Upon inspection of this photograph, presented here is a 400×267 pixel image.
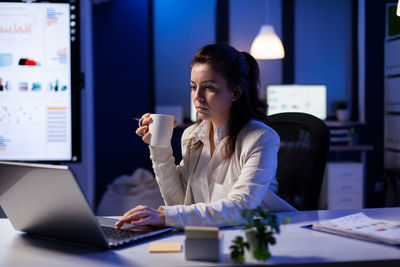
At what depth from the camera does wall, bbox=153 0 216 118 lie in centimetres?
504

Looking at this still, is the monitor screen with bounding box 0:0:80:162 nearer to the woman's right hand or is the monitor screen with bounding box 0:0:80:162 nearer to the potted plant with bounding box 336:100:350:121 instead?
the woman's right hand

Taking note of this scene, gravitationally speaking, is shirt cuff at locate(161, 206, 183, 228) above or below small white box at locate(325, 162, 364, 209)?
above

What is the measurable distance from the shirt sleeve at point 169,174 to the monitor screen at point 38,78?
20.3 inches

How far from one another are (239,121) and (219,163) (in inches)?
6.1

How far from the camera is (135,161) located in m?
4.89

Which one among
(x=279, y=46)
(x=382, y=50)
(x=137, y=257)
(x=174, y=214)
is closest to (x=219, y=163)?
(x=174, y=214)

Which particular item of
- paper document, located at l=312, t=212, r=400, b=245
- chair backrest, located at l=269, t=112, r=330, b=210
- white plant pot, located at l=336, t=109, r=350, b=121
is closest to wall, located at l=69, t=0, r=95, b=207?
chair backrest, located at l=269, t=112, r=330, b=210

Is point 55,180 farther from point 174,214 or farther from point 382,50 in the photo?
point 382,50

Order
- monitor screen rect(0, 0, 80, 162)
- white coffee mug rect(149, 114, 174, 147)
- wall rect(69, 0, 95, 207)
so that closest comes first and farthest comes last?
white coffee mug rect(149, 114, 174, 147) → monitor screen rect(0, 0, 80, 162) → wall rect(69, 0, 95, 207)

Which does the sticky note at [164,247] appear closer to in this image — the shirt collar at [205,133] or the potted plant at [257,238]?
the potted plant at [257,238]

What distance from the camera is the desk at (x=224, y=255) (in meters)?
0.95

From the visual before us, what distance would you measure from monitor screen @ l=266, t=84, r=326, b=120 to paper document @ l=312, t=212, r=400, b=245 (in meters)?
3.67

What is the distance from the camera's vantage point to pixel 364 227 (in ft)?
3.86

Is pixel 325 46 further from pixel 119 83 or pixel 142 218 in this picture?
pixel 142 218
